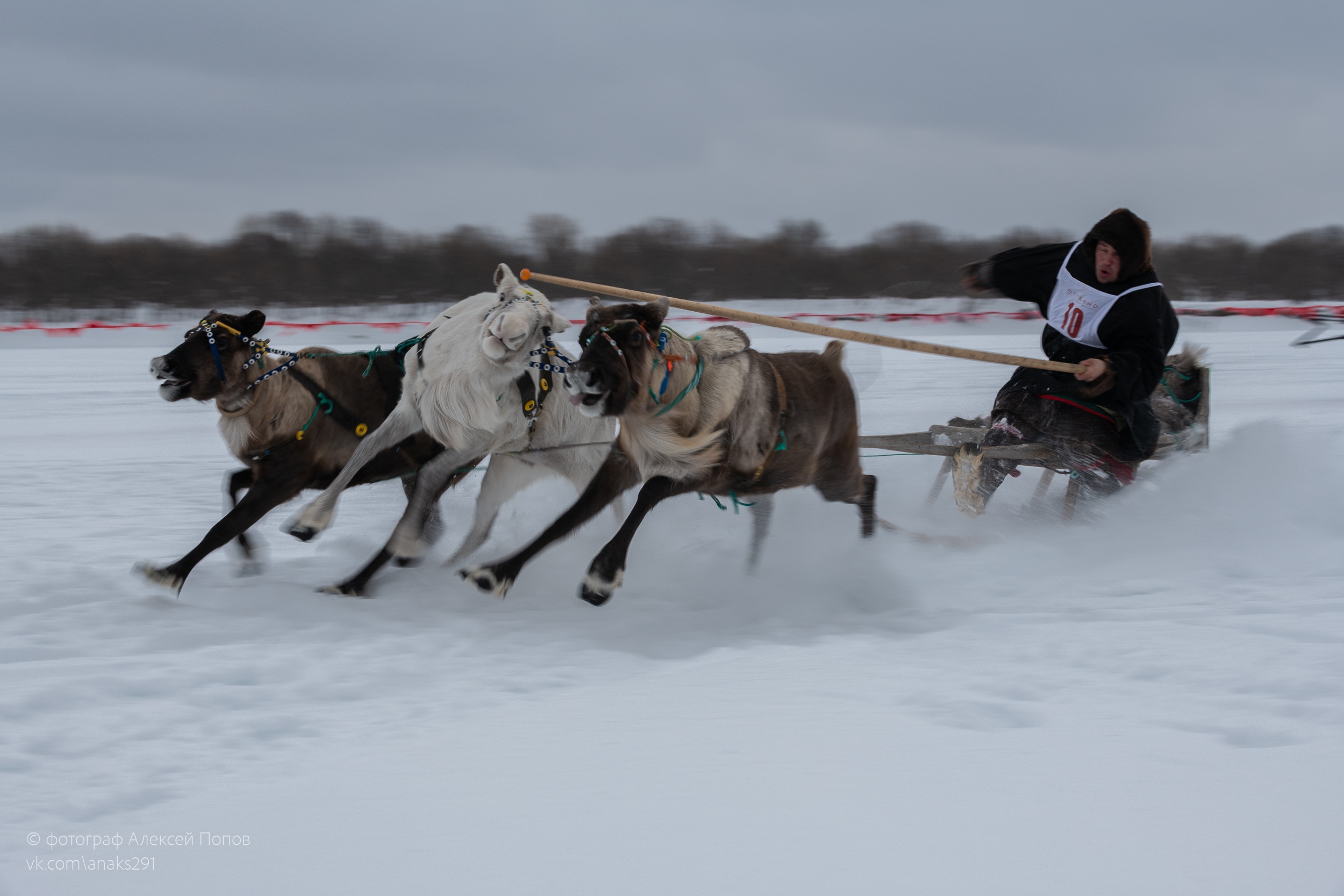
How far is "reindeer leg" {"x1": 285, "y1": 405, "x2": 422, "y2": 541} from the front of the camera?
→ 4059mm

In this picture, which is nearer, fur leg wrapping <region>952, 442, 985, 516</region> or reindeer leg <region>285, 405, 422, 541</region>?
reindeer leg <region>285, 405, 422, 541</region>

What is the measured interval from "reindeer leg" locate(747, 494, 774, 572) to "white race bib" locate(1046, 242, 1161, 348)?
1785 millimetres

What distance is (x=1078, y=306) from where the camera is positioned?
5.08 metres

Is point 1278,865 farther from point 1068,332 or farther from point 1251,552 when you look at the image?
point 1068,332

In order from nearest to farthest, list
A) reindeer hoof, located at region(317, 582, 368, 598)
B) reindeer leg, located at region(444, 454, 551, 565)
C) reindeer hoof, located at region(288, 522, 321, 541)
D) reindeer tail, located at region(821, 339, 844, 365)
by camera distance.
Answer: reindeer hoof, located at region(288, 522, 321, 541) < reindeer hoof, located at region(317, 582, 368, 598) < reindeer leg, located at region(444, 454, 551, 565) < reindeer tail, located at region(821, 339, 844, 365)

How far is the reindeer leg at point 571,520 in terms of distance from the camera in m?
3.98

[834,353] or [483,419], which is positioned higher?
[834,353]

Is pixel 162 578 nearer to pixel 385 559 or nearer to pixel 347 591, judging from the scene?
pixel 347 591

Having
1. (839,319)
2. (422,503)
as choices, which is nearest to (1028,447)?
(422,503)

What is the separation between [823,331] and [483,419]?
62.3 inches

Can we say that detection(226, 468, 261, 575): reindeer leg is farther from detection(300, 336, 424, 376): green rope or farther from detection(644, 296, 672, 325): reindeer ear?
detection(644, 296, 672, 325): reindeer ear

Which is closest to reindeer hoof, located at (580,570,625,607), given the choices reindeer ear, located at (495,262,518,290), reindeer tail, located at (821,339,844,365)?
reindeer ear, located at (495,262,518,290)

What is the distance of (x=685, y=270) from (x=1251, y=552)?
2571 cm

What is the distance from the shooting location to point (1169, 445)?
17.7ft
